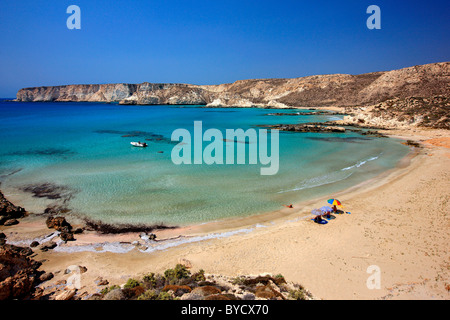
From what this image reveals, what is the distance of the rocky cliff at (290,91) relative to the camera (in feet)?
241

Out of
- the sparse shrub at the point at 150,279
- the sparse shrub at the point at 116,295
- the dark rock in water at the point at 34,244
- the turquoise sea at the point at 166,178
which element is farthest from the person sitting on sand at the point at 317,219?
the dark rock in water at the point at 34,244

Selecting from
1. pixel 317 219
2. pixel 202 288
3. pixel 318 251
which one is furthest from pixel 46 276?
pixel 317 219

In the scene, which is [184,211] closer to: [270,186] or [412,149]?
[270,186]

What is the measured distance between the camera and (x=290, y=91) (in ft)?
387

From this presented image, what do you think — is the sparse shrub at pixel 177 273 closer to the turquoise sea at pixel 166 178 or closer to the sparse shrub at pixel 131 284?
the sparse shrub at pixel 131 284

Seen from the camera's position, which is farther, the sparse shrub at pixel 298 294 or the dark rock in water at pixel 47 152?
the dark rock in water at pixel 47 152

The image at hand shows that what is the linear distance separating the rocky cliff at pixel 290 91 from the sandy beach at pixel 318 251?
63.3 meters

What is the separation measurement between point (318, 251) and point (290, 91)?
11858cm

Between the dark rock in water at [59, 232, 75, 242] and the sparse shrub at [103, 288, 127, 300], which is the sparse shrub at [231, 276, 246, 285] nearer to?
the sparse shrub at [103, 288, 127, 300]

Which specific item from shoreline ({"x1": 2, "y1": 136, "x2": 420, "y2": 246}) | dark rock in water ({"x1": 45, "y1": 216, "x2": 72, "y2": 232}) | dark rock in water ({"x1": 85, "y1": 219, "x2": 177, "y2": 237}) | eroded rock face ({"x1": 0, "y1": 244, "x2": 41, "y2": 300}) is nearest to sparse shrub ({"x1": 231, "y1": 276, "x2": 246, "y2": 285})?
shoreline ({"x1": 2, "y1": 136, "x2": 420, "y2": 246})

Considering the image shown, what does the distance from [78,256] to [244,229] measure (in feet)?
24.1

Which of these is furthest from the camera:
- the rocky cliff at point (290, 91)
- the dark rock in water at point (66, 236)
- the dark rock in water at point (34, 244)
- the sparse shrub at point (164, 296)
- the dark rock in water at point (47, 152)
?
the rocky cliff at point (290, 91)

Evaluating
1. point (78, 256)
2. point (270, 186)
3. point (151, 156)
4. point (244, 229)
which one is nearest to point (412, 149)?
point (270, 186)
